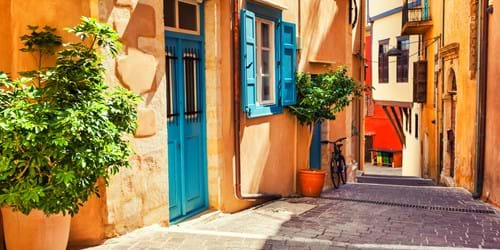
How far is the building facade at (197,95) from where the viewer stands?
4605 millimetres

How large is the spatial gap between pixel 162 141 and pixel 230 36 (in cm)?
211

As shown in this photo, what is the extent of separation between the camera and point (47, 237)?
390 centimetres

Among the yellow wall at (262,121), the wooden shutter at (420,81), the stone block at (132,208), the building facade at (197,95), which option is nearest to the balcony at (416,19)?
the wooden shutter at (420,81)

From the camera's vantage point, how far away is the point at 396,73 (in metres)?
22.5

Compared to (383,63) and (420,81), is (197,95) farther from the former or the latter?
(383,63)

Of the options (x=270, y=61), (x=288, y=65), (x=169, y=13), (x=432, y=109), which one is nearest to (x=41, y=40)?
(x=169, y=13)

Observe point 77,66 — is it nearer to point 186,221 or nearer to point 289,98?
point 186,221

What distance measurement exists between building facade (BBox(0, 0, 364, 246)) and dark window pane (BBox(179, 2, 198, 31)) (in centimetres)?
1

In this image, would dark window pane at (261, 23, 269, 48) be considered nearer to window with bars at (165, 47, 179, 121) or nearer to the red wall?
window with bars at (165, 47, 179, 121)

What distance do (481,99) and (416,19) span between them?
1042 centimetres

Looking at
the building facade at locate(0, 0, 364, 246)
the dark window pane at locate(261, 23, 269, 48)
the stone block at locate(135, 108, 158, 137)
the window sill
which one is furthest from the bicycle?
the stone block at locate(135, 108, 158, 137)

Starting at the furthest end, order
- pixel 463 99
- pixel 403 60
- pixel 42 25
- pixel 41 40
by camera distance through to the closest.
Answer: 1. pixel 403 60
2. pixel 463 99
3. pixel 42 25
4. pixel 41 40

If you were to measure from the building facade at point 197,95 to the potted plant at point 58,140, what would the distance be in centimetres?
60

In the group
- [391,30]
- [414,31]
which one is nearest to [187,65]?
[414,31]
